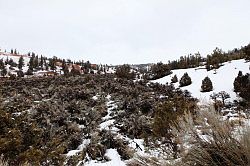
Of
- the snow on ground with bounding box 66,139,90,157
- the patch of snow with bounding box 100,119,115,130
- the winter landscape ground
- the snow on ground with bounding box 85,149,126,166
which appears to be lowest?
the snow on ground with bounding box 85,149,126,166

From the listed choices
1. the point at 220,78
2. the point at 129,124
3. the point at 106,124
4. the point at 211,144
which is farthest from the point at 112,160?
the point at 220,78

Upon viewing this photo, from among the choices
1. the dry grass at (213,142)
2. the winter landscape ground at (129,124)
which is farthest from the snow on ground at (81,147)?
Result: the dry grass at (213,142)

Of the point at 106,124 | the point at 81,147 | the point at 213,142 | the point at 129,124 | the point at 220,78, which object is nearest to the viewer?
the point at 213,142

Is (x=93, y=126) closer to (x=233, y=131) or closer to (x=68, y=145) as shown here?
(x=68, y=145)

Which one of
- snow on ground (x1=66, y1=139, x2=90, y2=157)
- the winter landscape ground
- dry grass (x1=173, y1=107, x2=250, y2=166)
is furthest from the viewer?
snow on ground (x1=66, y1=139, x2=90, y2=157)

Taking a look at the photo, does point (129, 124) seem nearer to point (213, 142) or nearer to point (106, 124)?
point (106, 124)

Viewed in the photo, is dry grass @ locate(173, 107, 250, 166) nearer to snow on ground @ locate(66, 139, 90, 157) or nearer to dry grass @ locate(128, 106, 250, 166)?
dry grass @ locate(128, 106, 250, 166)

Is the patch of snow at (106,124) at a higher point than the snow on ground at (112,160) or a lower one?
higher

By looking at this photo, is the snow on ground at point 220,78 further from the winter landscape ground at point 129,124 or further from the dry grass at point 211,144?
the dry grass at point 211,144

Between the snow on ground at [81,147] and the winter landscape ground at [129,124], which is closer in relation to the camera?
the winter landscape ground at [129,124]

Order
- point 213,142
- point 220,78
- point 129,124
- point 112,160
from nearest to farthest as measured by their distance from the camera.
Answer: point 213,142 < point 112,160 < point 129,124 < point 220,78

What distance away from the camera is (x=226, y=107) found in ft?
73.8

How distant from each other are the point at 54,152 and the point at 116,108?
41.9ft

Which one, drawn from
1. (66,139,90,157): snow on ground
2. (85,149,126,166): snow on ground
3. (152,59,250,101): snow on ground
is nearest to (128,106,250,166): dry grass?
(85,149,126,166): snow on ground
